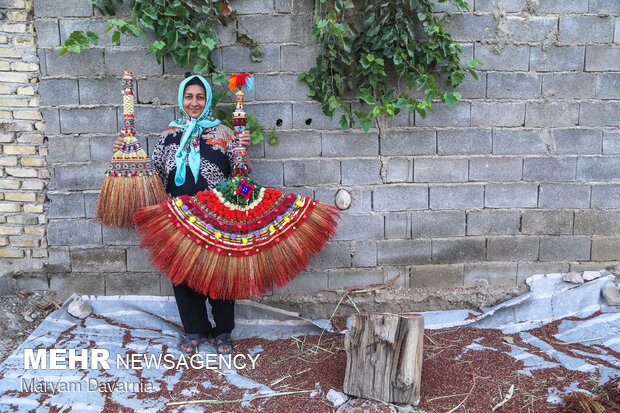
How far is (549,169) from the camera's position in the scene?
3105 mm

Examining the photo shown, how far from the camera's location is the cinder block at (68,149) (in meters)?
3.00

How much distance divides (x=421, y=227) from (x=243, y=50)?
5.56 ft

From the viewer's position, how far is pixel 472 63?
9.29 feet

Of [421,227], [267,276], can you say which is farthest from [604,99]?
[267,276]

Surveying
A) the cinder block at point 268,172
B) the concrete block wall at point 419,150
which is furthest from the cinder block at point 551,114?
the cinder block at point 268,172

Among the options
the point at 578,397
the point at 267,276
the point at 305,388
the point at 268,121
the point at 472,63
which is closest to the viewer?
the point at 578,397

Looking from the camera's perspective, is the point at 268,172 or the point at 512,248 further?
the point at 512,248

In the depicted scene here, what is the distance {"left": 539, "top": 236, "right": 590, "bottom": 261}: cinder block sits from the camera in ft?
10.5

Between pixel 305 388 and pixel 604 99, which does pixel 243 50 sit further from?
pixel 604 99

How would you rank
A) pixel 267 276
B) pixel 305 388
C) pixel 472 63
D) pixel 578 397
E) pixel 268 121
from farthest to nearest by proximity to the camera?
pixel 268 121 → pixel 472 63 → pixel 267 276 → pixel 305 388 → pixel 578 397

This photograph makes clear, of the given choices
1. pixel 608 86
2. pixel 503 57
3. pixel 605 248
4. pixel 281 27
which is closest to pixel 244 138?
pixel 281 27

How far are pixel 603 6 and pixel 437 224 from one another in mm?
1784

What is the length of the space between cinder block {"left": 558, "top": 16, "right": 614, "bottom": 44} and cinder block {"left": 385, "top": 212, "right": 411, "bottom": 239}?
1558 mm

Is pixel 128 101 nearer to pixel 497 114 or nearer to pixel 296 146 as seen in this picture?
pixel 296 146
